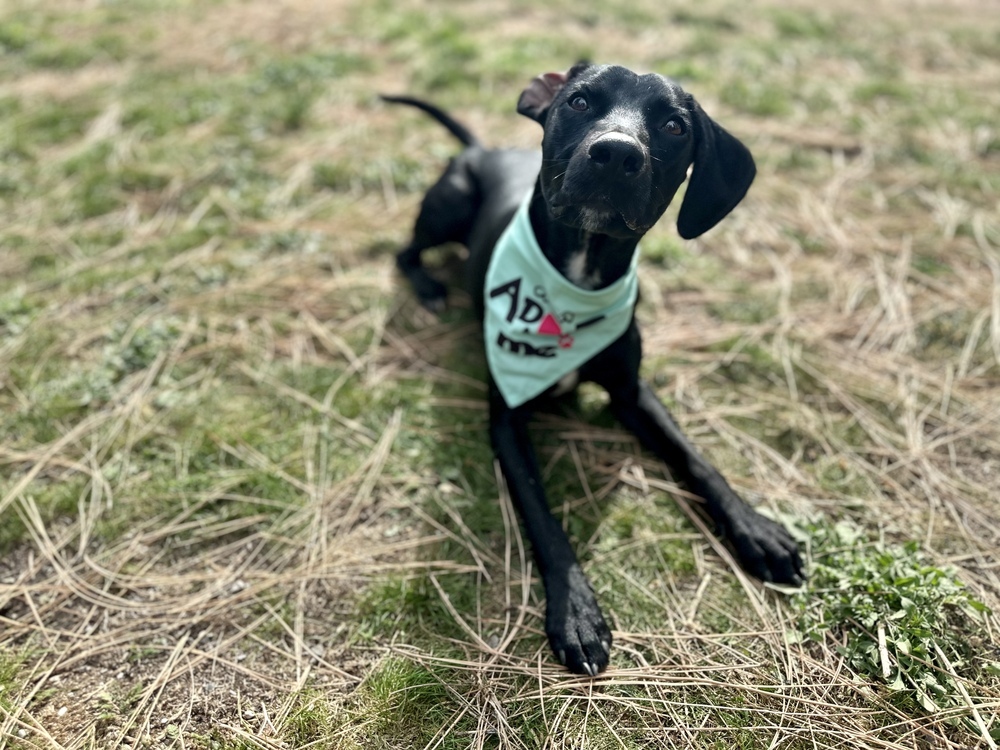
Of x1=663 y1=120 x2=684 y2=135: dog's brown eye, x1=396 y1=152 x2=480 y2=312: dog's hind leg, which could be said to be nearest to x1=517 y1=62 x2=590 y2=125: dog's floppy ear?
x1=663 y1=120 x2=684 y2=135: dog's brown eye

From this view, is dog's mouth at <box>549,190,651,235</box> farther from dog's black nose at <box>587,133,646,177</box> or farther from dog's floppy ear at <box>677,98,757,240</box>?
dog's floppy ear at <box>677,98,757,240</box>

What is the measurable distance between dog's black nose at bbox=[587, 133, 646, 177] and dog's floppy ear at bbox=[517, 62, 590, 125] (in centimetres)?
67

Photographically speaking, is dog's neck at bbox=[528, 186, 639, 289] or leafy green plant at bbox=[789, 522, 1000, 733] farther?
dog's neck at bbox=[528, 186, 639, 289]

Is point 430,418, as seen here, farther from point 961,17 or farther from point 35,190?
point 961,17

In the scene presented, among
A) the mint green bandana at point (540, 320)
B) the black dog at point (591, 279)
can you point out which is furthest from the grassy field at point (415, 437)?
the mint green bandana at point (540, 320)

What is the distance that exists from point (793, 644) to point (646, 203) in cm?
172

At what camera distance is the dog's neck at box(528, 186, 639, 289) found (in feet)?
10.1

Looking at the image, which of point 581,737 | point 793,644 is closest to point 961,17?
point 793,644

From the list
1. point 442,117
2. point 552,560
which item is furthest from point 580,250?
point 442,117

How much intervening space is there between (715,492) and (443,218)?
218cm

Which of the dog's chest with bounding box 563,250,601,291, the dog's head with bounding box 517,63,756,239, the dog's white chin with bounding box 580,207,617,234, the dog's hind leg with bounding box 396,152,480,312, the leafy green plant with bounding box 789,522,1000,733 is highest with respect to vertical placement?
the dog's head with bounding box 517,63,756,239

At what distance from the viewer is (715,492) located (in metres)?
3.16

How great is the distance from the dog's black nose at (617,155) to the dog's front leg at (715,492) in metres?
1.17

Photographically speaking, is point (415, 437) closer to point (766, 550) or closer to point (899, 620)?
point (766, 550)
